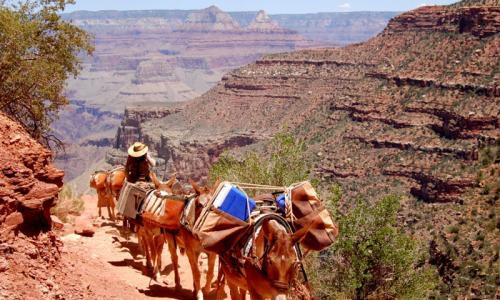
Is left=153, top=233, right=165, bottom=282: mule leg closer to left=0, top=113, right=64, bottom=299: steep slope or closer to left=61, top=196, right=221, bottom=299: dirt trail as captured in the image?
left=61, top=196, right=221, bottom=299: dirt trail

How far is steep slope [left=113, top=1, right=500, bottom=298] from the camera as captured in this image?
49394 millimetres

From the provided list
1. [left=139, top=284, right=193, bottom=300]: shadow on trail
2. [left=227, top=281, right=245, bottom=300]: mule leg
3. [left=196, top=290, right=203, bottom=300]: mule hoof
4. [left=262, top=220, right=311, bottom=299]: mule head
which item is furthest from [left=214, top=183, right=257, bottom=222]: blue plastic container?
[left=139, top=284, right=193, bottom=300]: shadow on trail

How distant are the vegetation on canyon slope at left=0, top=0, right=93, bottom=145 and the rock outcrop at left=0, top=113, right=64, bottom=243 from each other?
655 centimetres

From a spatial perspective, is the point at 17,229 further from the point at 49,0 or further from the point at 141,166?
the point at 49,0

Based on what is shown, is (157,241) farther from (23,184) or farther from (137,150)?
(23,184)

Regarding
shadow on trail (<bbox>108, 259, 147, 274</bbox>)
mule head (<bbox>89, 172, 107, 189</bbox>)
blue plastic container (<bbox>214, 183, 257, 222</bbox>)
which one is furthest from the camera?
mule head (<bbox>89, 172, 107, 189</bbox>)

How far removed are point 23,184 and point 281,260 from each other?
413 centimetres

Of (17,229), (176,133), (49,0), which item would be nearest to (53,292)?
(17,229)

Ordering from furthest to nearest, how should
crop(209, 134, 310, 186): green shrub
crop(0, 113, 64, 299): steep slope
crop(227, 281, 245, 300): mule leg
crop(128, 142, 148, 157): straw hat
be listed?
crop(209, 134, 310, 186): green shrub < crop(128, 142, 148, 157): straw hat < crop(227, 281, 245, 300): mule leg < crop(0, 113, 64, 299): steep slope

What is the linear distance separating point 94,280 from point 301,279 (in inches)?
179

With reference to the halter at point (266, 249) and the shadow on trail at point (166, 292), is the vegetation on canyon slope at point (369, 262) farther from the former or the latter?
the halter at point (266, 249)

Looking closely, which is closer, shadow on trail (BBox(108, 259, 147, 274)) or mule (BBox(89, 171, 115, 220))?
shadow on trail (BBox(108, 259, 147, 274))

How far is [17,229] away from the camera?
31.6 ft

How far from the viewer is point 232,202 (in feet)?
33.0
